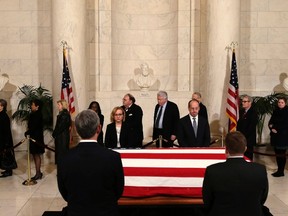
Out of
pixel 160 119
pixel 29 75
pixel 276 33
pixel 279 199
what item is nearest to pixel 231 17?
pixel 276 33

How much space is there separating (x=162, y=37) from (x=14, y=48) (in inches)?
143

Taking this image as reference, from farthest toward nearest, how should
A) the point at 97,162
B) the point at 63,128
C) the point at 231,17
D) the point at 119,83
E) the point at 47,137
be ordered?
the point at 119,83
the point at 47,137
the point at 231,17
the point at 63,128
the point at 97,162

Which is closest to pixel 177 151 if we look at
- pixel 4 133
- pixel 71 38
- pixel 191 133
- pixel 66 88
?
pixel 191 133

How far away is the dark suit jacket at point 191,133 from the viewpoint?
6.73 meters

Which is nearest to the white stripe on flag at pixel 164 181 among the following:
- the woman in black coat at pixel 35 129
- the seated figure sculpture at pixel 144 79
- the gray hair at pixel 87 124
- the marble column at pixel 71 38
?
the gray hair at pixel 87 124

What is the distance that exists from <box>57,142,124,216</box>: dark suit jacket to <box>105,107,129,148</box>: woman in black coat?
339 cm

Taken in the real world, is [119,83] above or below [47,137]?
above

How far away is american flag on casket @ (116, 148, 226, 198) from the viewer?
4715 millimetres

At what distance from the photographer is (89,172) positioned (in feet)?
10.5

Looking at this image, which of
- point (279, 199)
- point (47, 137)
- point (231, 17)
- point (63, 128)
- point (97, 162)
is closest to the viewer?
point (97, 162)

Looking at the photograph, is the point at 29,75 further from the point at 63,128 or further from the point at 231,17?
the point at 231,17

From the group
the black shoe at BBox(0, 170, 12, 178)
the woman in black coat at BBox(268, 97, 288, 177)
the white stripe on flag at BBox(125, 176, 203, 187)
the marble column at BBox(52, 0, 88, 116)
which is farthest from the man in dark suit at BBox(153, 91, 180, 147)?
the white stripe on flag at BBox(125, 176, 203, 187)

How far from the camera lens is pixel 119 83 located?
1117cm

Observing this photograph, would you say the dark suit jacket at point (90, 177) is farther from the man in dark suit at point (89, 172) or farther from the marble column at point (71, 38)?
the marble column at point (71, 38)
